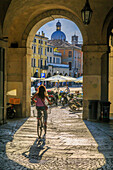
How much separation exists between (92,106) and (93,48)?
2621 mm

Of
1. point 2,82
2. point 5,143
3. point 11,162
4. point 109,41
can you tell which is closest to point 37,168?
point 11,162

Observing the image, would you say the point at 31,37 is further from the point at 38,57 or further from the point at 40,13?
the point at 38,57

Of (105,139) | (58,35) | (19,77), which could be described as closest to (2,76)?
(19,77)

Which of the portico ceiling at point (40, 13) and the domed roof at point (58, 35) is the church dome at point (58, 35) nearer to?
the domed roof at point (58, 35)

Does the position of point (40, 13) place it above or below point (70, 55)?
below

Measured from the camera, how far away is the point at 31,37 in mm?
14719

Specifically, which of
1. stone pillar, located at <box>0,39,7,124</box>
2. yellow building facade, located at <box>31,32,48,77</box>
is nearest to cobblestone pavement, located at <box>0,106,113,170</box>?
stone pillar, located at <box>0,39,7,124</box>

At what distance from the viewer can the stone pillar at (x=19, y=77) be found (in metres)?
14.4

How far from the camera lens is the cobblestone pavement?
6129mm

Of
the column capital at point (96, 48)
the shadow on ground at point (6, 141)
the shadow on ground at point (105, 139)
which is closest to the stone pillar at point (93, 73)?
the column capital at point (96, 48)

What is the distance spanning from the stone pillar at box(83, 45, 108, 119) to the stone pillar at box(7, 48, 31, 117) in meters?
2.97

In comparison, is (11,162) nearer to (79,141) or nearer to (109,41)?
(79,141)

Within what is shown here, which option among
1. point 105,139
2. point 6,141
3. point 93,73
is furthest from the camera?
point 93,73

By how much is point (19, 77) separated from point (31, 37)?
6.90ft
